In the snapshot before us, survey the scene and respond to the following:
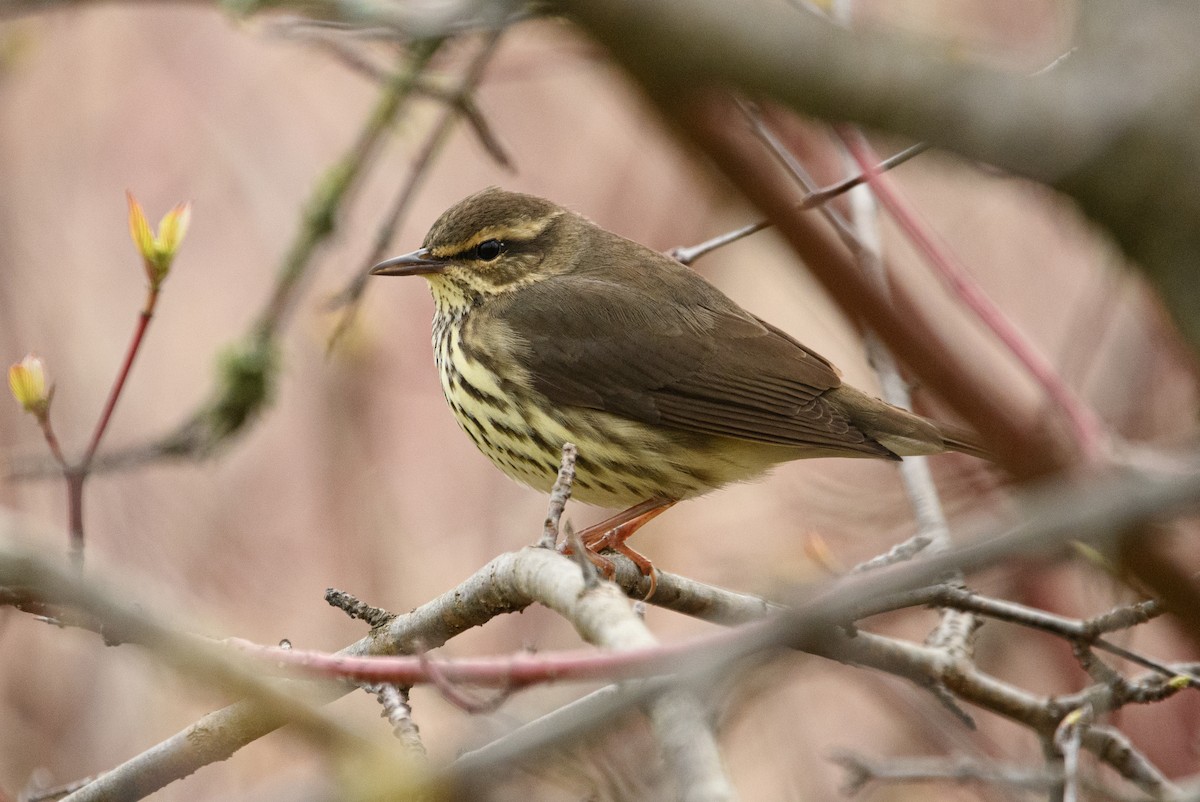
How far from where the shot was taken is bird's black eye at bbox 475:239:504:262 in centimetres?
520

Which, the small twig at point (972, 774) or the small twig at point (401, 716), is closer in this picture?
the small twig at point (401, 716)

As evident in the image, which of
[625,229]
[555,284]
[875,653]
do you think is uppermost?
[625,229]

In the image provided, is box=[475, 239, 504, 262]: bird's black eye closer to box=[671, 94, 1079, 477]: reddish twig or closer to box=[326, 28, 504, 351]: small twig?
box=[326, 28, 504, 351]: small twig

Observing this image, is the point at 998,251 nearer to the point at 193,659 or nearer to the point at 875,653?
the point at 875,653

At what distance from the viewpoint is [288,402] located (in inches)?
359

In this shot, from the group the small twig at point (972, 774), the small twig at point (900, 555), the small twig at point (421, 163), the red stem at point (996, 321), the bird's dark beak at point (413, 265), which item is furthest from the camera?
the bird's dark beak at point (413, 265)

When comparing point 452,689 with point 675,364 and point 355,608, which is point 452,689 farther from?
point 675,364

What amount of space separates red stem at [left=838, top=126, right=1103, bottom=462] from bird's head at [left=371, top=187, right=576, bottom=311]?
294cm

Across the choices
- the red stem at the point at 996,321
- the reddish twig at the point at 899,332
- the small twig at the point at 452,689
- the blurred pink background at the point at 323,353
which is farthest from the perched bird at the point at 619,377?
the reddish twig at the point at 899,332

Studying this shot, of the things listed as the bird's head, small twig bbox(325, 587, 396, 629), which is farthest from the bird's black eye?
small twig bbox(325, 587, 396, 629)

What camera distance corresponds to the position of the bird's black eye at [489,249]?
5.20 m

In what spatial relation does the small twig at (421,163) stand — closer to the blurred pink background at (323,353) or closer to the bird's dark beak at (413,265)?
the bird's dark beak at (413,265)

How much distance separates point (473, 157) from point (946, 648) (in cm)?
758

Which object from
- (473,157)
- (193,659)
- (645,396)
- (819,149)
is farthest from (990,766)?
(473,157)
